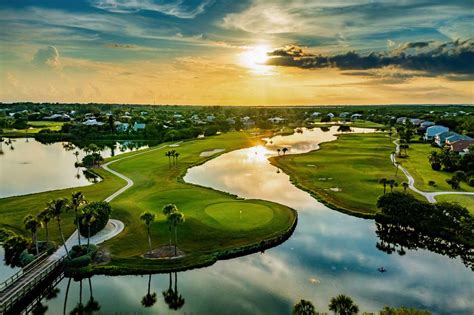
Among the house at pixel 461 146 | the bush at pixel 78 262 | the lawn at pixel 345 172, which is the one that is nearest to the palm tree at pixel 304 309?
the bush at pixel 78 262

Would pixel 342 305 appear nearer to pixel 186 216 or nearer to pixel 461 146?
pixel 186 216

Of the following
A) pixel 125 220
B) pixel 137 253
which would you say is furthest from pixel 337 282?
pixel 125 220

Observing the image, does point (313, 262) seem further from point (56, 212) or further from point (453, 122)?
point (453, 122)

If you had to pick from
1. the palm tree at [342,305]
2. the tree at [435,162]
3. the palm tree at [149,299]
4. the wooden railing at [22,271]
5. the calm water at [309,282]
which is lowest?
the palm tree at [149,299]

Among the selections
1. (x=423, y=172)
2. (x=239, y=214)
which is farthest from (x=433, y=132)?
(x=239, y=214)

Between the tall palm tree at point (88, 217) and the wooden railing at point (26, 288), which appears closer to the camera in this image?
the wooden railing at point (26, 288)

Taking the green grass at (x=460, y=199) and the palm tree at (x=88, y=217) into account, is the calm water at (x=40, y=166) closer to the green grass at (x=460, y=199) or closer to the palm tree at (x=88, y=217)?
the palm tree at (x=88, y=217)

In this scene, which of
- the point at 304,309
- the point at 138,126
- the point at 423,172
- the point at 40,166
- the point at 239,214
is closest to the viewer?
the point at 304,309
